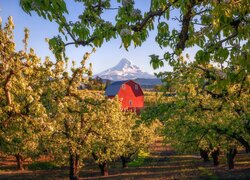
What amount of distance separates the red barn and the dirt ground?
42.1m

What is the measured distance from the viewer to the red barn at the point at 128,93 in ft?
294

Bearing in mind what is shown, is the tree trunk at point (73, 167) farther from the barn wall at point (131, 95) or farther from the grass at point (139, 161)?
the barn wall at point (131, 95)

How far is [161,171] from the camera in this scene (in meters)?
35.7

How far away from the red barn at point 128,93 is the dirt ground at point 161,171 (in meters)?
42.1

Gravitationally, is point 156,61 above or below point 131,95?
below

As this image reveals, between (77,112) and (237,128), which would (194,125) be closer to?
(237,128)

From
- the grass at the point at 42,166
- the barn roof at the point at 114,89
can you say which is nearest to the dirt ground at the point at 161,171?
the grass at the point at 42,166

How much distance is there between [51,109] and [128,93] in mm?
69077

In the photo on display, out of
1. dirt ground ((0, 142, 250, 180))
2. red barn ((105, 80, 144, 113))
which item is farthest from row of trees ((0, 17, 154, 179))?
red barn ((105, 80, 144, 113))

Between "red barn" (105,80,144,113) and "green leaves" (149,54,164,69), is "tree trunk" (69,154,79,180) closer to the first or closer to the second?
"green leaves" (149,54,164,69)

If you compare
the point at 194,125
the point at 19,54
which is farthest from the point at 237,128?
the point at 19,54

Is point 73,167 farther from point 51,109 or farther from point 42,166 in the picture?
point 42,166

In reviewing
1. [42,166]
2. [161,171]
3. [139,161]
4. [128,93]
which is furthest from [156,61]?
[128,93]

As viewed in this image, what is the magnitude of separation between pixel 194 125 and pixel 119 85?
228ft
